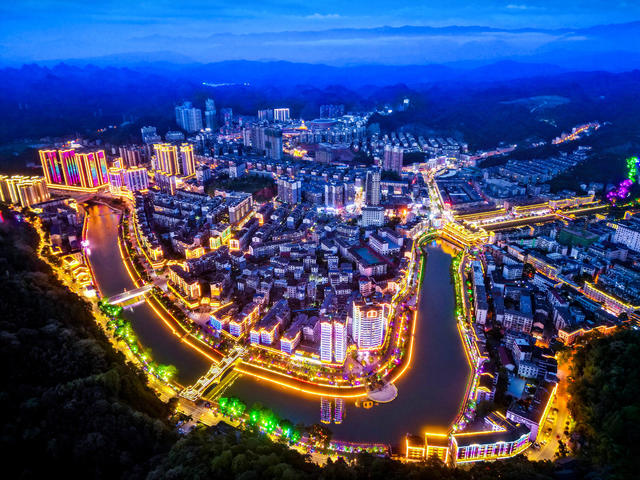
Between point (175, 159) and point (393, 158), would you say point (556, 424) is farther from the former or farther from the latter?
point (175, 159)

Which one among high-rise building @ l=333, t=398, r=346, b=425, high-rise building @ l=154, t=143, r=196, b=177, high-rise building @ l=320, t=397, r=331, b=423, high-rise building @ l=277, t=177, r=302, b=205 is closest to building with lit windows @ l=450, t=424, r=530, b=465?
high-rise building @ l=333, t=398, r=346, b=425

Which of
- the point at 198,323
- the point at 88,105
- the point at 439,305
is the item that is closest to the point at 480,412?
the point at 439,305

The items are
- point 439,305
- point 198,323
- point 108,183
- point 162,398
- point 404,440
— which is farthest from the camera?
point 108,183

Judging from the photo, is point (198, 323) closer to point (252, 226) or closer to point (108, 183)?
point (252, 226)

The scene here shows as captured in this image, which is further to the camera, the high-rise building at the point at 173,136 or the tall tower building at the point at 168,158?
the high-rise building at the point at 173,136

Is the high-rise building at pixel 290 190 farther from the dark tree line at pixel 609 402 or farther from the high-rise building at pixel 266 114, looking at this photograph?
the high-rise building at pixel 266 114

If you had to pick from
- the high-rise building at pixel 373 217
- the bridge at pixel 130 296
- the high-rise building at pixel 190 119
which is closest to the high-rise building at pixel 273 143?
the high-rise building at pixel 190 119

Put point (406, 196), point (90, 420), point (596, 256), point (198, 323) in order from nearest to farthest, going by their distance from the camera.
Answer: point (90, 420), point (198, 323), point (596, 256), point (406, 196)

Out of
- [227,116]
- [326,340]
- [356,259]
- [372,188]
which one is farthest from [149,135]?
[326,340]
